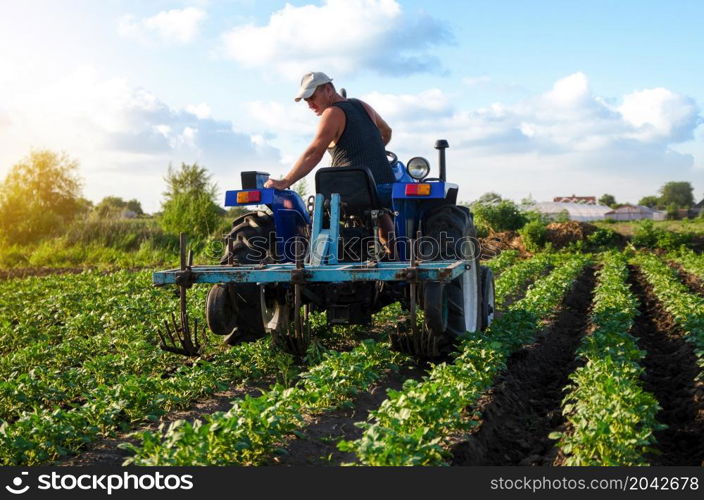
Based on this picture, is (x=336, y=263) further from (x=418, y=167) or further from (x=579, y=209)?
(x=579, y=209)

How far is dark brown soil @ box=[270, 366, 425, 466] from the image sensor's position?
161 inches

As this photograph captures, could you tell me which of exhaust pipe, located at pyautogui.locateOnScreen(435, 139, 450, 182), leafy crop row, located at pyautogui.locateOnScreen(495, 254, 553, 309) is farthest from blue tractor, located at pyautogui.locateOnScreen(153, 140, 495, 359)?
leafy crop row, located at pyautogui.locateOnScreen(495, 254, 553, 309)

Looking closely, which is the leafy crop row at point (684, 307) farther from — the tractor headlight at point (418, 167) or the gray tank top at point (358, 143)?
the gray tank top at point (358, 143)

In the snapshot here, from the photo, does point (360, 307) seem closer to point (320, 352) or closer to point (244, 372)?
point (320, 352)

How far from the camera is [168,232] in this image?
2597cm

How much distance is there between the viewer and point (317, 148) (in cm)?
612

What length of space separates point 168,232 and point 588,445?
2347 cm

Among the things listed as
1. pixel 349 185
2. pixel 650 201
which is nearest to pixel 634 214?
pixel 650 201

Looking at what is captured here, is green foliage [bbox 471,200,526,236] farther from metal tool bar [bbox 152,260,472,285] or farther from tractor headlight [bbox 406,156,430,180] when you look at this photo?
metal tool bar [bbox 152,260,472,285]

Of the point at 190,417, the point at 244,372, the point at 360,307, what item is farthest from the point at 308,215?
the point at 190,417

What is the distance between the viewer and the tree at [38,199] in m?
29.0

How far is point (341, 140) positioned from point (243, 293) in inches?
61.9

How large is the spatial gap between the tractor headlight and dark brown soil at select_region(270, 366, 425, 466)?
2112 millimetres

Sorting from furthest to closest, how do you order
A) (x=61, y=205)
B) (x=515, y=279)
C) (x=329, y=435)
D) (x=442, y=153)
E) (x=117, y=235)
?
(x=61, y=205), (x=117, y=235), (x=515, y=279), (x=442, y=153), (x=329, y=435)
